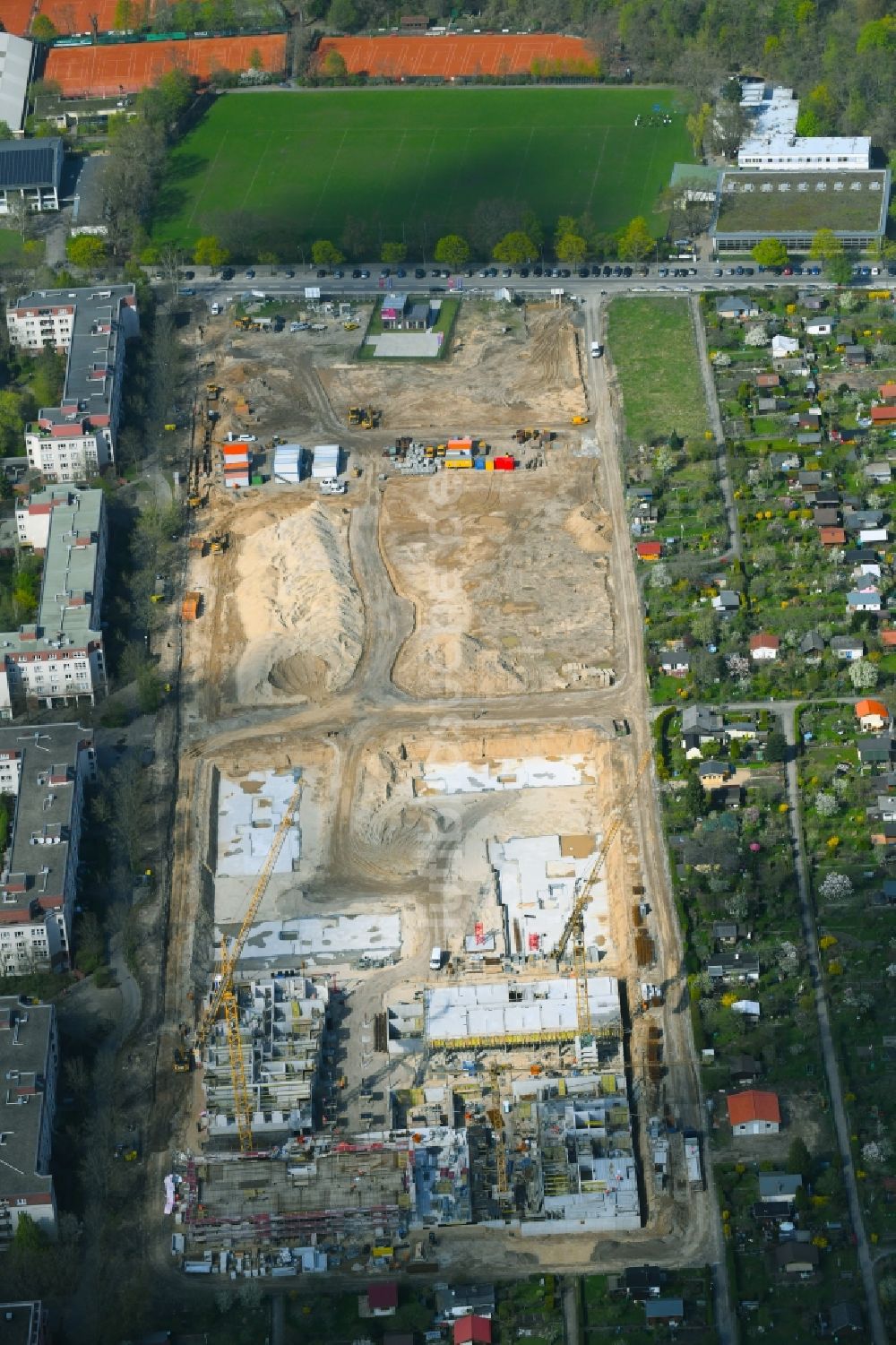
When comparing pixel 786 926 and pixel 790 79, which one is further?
pixel 790 79

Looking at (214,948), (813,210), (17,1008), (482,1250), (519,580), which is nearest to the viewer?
(482,1250)

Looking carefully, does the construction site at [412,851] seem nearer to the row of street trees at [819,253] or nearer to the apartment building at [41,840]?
the apartment building at [41,840]

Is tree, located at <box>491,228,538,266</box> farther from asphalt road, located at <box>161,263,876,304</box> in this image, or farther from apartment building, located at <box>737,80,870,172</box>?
apartment building, located at <box>737,80,870,172</box>

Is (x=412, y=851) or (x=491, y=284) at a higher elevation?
(x=491, y=284)

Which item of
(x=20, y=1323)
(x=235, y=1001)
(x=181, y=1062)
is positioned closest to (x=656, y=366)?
(x=235, y=1001)

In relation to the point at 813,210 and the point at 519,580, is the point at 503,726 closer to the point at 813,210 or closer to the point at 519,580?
the point at 519,580

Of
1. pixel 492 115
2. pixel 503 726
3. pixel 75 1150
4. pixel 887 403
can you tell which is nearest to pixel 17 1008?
pixel 75 1150

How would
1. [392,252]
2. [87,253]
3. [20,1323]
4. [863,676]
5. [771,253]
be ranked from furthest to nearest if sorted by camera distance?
[87,253] < [392,252] < [771,253] < [863,676] < [20,1323]

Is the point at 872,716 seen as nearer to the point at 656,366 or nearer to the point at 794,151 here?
the point at 656,366
